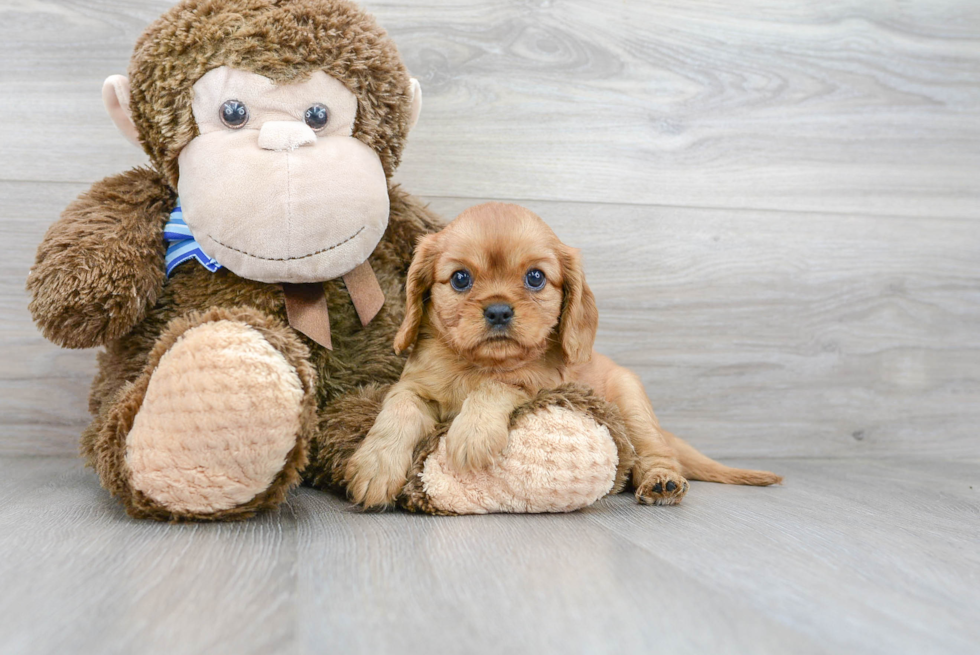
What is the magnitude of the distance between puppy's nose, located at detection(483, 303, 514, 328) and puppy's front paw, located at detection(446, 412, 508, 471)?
0.48 feet

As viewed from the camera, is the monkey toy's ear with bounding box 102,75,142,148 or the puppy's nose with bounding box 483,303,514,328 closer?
the puppy's nose with bounding box 483,303,514,328

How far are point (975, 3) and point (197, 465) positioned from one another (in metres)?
2.21

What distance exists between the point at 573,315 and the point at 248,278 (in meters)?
0.56

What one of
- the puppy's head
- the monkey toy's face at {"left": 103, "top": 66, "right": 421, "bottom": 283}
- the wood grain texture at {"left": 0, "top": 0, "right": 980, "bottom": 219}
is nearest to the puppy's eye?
the puppy's head

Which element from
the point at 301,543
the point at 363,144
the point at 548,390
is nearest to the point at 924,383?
the point at 548,390

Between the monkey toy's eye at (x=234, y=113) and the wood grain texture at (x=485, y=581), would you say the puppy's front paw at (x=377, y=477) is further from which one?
the monkey toy's eye at (x=234, y=113)

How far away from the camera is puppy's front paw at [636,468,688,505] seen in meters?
1.35

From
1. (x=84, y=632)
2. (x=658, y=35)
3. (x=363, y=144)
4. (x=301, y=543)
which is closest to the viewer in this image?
(x=84, y=632)

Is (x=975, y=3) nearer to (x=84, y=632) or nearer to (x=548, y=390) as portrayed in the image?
(x=548, y=390)

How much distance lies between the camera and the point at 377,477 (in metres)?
1.20

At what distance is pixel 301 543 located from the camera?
1034 millimetres

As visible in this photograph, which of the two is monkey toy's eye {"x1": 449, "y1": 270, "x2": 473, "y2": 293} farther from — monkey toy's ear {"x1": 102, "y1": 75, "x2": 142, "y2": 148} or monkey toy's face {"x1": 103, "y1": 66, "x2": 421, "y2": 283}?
monkey toy's ear {"x1": 102, "y1": 75, "x2": 142, "y2": 148}

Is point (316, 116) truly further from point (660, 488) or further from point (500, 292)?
point (660, 488)

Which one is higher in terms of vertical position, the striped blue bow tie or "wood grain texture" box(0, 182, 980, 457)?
the striped blue bow tie
